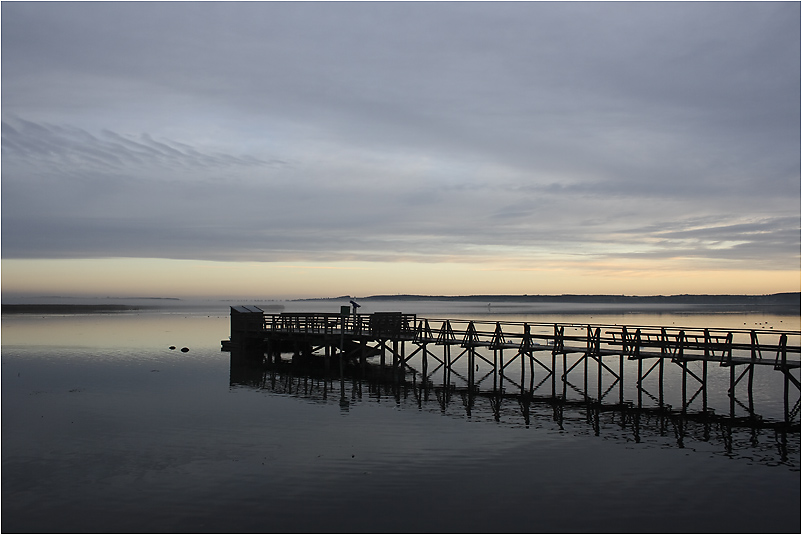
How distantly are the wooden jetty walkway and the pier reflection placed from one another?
0.87 metres

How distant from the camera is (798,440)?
2175cm

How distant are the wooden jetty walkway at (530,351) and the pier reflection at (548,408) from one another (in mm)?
870

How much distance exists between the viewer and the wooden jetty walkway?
2859cm

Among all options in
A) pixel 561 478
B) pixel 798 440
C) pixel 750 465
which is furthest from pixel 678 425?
pixel 561 478

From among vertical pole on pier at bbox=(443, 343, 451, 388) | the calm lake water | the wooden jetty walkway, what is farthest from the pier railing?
the calm lake water

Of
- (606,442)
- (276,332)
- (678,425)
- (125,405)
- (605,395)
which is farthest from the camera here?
(276,332)

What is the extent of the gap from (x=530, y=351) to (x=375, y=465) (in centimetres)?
1792

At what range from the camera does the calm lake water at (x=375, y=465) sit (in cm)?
1445

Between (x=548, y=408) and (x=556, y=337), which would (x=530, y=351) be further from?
(x=548, y=408)

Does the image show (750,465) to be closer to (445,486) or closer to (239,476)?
(445,486)

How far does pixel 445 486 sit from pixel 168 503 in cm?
704

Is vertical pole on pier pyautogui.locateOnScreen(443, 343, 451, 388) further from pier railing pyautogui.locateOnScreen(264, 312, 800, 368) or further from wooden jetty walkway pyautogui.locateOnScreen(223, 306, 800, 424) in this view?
pier railing pyautogui.locateOnScreen(264, 312, 800, 368)

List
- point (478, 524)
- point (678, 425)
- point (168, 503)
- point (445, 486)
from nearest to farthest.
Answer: point (478, 524) < point (168, 503) < point (445, 486) < point (678, 425)

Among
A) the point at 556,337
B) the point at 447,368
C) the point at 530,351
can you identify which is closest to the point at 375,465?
the point at 556,337
